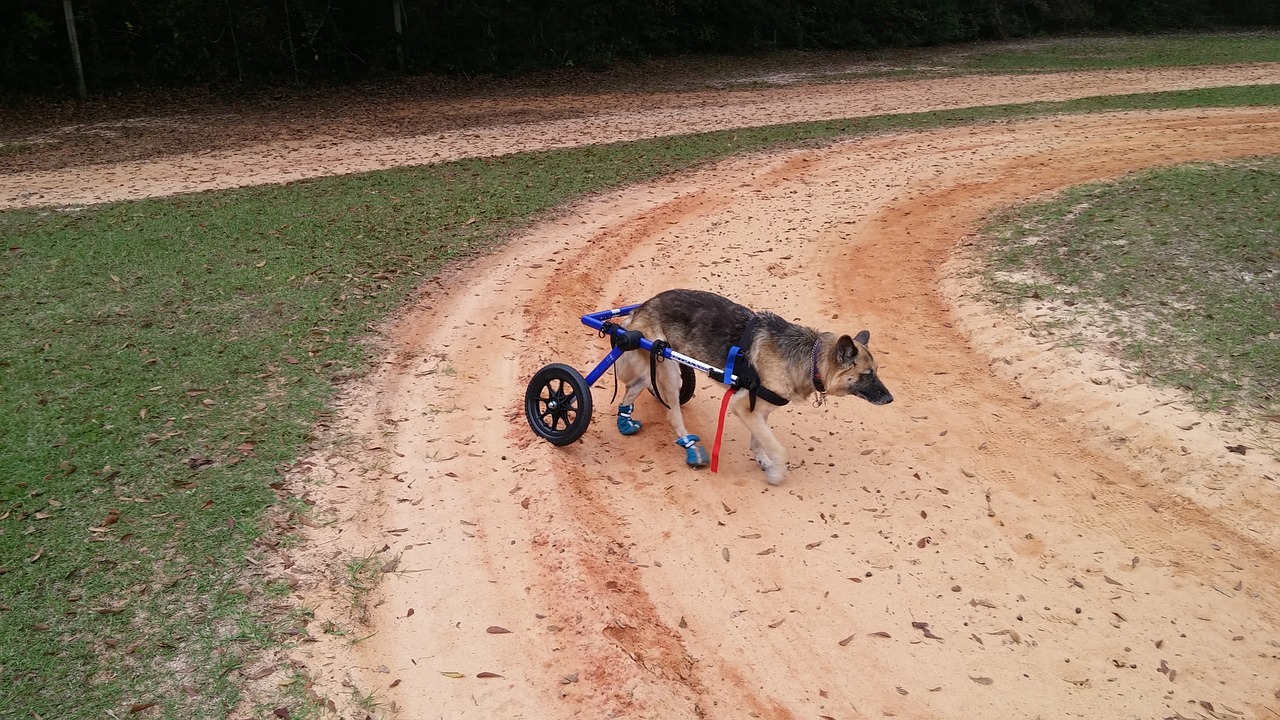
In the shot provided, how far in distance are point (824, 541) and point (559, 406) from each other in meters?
2.70

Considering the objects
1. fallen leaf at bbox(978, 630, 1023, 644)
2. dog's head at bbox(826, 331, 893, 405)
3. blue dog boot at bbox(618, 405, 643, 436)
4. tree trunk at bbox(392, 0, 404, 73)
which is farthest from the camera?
tree trunk at bbox(392, 0, 404, 73)

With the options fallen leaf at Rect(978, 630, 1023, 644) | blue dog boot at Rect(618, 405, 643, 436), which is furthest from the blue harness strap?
fallen leaf at Rect(978, 630, 1023, 644)

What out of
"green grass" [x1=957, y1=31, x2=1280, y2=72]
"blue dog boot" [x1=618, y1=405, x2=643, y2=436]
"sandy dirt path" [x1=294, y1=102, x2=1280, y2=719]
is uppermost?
"green grass" [x1=957, y1=31, x2=1280, y2=72]

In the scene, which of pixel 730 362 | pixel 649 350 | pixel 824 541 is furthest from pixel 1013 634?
pixel 649 350

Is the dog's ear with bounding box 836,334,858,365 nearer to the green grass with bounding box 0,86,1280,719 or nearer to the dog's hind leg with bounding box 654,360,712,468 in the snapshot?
the dog's hind leg with bounding box 654,360,712,468

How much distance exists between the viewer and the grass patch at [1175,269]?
980cm

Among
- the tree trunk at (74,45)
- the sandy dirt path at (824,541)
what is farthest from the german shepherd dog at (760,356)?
the tree trunk at (74,45)

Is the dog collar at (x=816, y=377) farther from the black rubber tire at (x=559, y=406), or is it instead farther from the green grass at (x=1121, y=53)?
the green grass at (x=1121, y=53)

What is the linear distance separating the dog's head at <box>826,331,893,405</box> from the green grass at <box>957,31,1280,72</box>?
1057 inches

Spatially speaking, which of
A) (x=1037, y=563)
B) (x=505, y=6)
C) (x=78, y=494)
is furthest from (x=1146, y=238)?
(x=505, y=6)

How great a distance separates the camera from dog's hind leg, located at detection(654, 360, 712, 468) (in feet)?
27.9

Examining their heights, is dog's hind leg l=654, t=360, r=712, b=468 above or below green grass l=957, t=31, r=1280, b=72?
below

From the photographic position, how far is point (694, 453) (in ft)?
27.9

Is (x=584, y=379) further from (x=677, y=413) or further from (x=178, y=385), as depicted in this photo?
(x=178, y=385)
